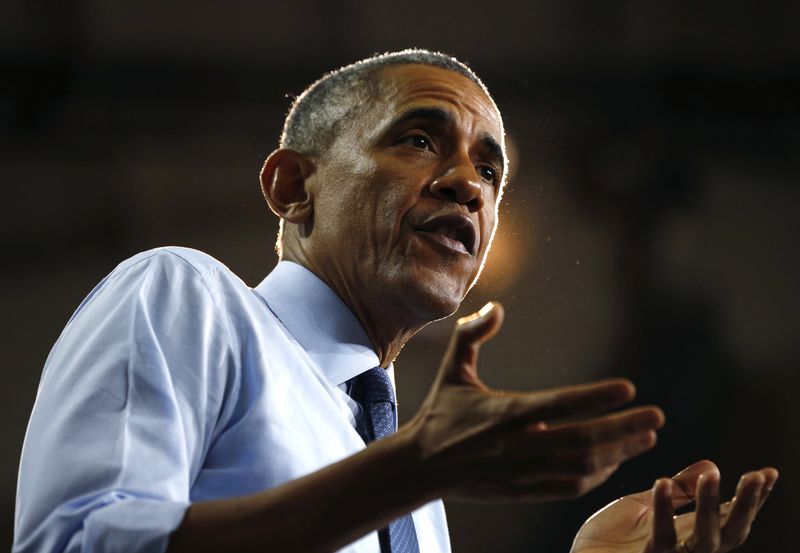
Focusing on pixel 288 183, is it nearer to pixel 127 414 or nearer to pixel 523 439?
pixel 127 414

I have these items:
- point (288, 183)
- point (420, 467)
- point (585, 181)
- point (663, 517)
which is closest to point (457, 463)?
point (420, 467)

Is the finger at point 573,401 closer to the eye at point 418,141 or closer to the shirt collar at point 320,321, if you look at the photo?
the shirt collar at point 320,321

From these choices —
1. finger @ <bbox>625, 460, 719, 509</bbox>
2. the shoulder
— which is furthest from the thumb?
finger @ <bbox>625, 460, 719, 509</bbox>

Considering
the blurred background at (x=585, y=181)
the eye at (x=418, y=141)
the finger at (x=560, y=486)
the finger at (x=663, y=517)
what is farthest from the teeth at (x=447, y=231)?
the blurred background at (x=585, y=181)

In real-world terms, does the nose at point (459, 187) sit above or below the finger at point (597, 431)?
above

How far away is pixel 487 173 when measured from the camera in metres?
1.26

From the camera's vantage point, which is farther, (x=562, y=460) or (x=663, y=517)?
(x=663, y=517)

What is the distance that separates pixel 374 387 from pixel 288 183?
328mm

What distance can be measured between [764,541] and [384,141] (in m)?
1.14

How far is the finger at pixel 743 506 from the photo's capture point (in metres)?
0.84

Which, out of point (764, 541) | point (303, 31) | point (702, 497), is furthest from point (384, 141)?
point (764, 541)

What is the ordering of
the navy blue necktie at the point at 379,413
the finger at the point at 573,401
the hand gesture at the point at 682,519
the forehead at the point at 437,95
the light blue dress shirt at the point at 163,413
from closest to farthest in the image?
the finger at the point at 573,401
the light blue dress shirt at the point at 163,413
the hand gesture at the point at 682,519
the navy blue necktie at the point at 379,413
the forehead at the point at 437,95

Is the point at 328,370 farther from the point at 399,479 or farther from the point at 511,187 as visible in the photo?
the point at 511,187

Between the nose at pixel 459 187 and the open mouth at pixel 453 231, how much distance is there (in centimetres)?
3
